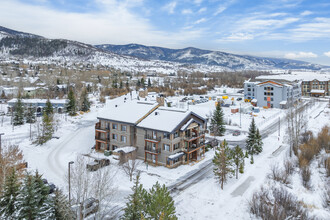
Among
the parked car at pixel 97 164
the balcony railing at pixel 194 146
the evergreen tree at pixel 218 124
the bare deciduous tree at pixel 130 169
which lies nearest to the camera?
the bare deciduous tree at pixel 130 169

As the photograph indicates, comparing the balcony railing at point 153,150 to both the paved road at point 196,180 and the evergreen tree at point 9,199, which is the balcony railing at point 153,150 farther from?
the evergreen tree at point 9,199

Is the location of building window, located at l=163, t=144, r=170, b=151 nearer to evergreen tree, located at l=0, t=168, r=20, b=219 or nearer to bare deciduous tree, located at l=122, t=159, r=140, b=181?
bare deciduous tree, located at l=122, t=159, r=140, b=181

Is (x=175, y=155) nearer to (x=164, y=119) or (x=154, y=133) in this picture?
(x=154, y=133)

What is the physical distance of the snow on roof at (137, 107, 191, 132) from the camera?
34.5 meters

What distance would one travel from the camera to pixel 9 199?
60.4ft

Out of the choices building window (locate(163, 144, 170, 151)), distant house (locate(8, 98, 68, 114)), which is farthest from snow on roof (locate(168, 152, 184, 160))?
distant house (locate(8, 98, 68, 114))

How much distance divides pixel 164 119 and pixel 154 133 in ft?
8.83

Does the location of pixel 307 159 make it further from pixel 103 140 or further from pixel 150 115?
pixel 103 140

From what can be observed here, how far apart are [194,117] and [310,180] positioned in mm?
17774

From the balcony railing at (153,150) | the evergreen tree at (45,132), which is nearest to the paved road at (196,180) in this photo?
the balcony railing at (153,150)

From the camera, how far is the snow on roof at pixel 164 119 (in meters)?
34.5

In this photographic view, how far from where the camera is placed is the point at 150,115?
3838 centimetres

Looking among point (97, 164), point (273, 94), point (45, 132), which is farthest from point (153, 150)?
point (273, 94)

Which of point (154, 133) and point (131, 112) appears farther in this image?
point (131, 112)
